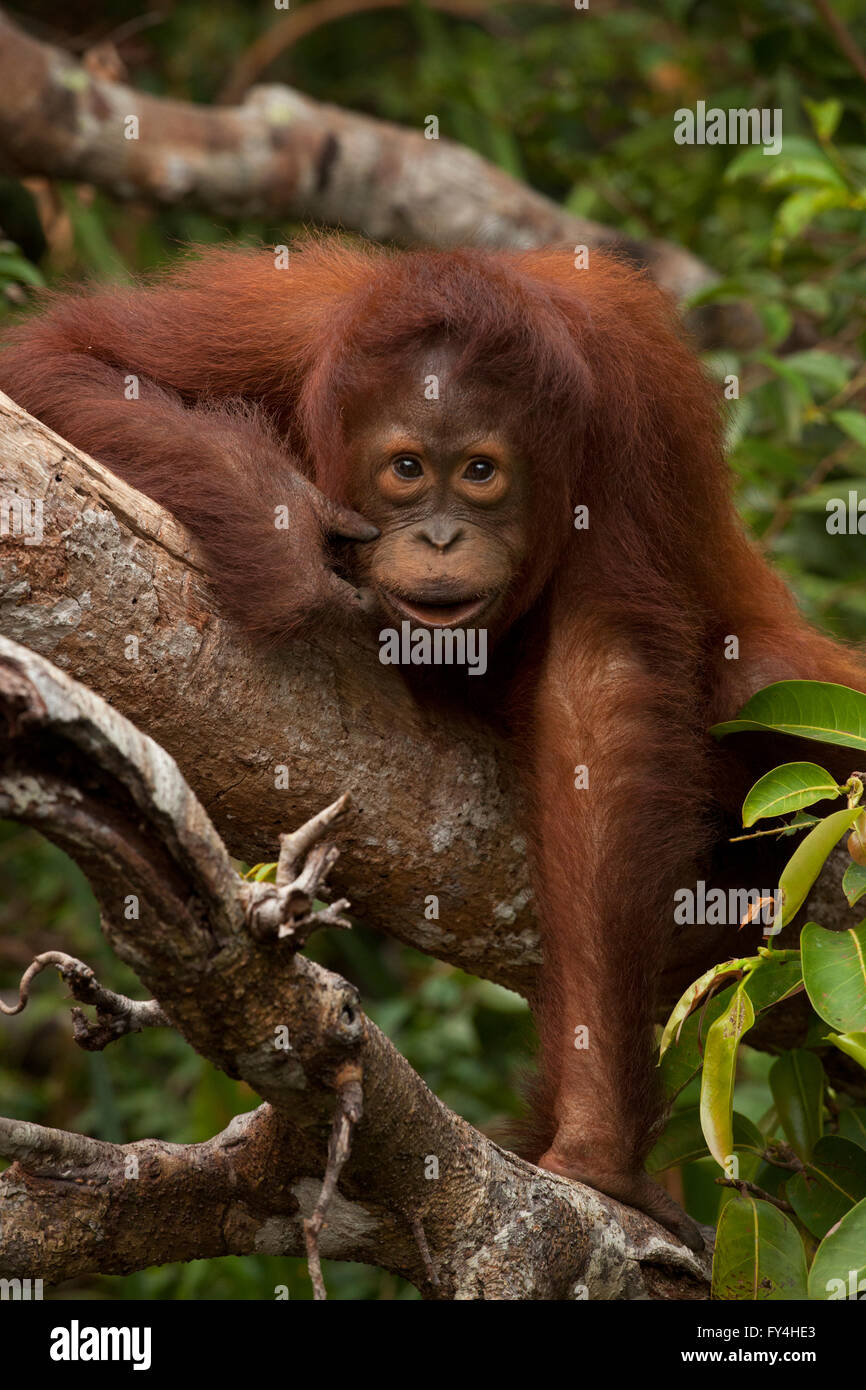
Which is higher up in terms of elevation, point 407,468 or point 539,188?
point 539,188

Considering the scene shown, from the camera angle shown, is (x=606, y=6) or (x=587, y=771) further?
(x=606, y=6)

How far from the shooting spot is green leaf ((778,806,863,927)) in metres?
2.35

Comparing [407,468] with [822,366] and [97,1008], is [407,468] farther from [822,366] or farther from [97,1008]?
[822,366]

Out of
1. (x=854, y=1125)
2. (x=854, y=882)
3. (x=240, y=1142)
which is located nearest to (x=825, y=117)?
(x=854, y=882)

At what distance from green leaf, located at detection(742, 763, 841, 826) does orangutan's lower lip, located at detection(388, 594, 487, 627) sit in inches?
27.8

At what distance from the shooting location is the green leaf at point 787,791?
248cm

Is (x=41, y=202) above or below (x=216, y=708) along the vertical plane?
above

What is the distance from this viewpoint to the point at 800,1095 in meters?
3.01

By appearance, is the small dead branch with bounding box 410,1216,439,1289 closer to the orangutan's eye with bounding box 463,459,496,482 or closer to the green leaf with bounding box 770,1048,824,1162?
the green leaf with bounding box 770,1048,824,1162

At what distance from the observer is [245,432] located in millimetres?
3033

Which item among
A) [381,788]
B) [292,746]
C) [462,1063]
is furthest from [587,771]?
[462,1063]

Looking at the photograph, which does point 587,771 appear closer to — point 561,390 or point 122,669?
point 561,390

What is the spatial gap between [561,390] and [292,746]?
0.90 meters

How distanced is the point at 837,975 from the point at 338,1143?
2.91 feet
